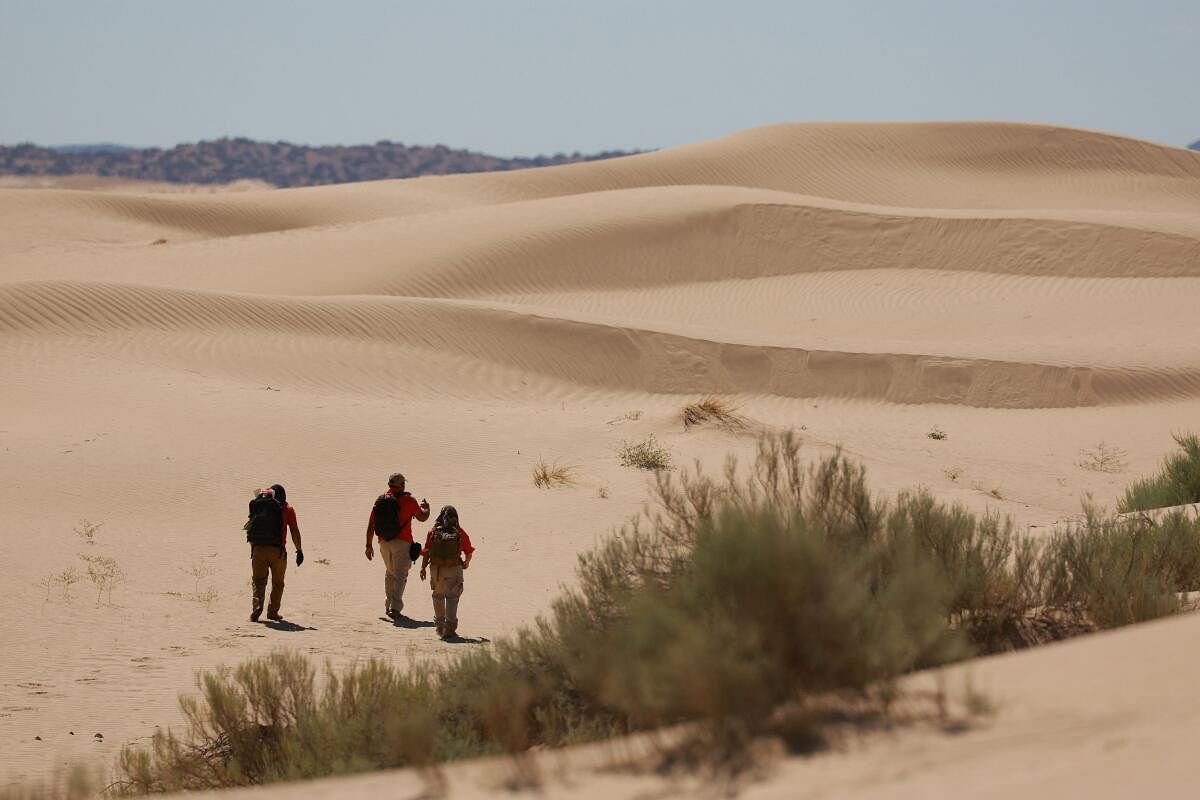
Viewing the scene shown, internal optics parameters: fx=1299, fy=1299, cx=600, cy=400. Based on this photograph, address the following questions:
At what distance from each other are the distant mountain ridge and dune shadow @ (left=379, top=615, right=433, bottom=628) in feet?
522

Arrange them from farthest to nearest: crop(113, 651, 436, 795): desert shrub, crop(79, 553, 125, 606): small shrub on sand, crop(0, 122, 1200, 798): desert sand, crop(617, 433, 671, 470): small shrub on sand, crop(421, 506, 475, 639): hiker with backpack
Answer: crop(617, 433, 671, 470): small shrub on sand, crop(79, 553, 125, 606): small shrub on sand, crop(421, 506, 475, 639): hiker with backpack, crop(0, 122, 1200, 798): desert sand, crop(113, 651, 436, 795): desert shrub

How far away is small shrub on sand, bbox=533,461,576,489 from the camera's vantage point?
57.7ft

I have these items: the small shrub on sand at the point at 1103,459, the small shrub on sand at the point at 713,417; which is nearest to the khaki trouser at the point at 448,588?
the small shrub on sand at the point at 713,417

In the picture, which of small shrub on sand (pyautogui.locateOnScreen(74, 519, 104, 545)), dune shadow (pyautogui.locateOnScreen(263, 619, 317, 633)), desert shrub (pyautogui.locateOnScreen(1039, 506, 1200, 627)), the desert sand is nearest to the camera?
the desert sand

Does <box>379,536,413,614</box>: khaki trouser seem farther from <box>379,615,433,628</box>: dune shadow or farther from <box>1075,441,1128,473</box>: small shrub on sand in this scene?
<box>1075,441,1128,473</box>: small shrub on sand

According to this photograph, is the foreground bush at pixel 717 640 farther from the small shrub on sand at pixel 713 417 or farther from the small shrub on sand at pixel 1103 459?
the small shrub on sand at pixel 1103 459

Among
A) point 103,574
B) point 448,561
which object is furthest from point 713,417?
point 103,574

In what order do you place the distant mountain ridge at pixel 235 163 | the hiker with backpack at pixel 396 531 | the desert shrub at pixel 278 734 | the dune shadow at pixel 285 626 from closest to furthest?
the desert shrub at pixel 278 734 < the dune shadow at pixel 285 626 < the hiker with backpack at pixel 396 531 < the distant mountain ridge at pixel 235 163

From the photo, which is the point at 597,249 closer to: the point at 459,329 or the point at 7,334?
the point at 459,329

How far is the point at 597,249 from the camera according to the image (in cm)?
3825

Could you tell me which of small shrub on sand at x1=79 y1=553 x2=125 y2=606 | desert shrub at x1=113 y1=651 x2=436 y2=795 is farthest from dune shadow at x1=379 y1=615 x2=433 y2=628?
desert shrub at x1=113 y1=651 x2=436 y2=795

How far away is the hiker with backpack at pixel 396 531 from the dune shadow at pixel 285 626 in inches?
A: 33.0

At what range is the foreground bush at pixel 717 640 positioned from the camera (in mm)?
5281

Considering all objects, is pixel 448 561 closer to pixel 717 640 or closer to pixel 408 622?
pixel 408 622
